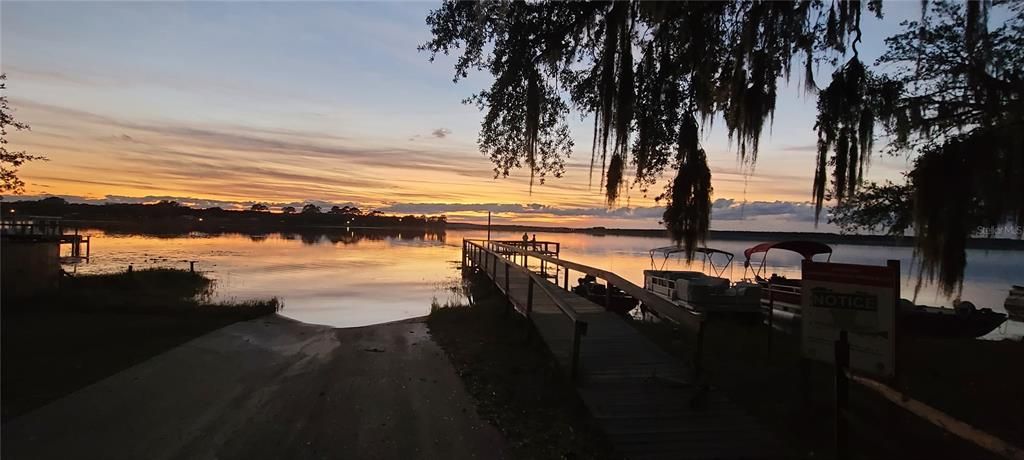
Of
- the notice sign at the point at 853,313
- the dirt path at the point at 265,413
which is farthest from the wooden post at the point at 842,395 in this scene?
the dirt path at the point at 265,413

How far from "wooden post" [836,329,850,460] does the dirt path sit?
277cm

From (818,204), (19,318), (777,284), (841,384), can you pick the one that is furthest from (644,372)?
(19,318)

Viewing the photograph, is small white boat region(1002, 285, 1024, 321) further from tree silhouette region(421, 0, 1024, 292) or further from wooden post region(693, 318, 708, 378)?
wooden post region(693, 318, 708, 378)

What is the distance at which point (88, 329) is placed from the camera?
38.6 ft

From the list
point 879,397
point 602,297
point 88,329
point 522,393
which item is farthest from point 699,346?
point 602,297

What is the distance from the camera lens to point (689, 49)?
6.84 m

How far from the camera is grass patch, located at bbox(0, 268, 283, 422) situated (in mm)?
A: 7410

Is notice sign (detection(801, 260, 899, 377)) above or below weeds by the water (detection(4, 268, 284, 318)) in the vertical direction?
above

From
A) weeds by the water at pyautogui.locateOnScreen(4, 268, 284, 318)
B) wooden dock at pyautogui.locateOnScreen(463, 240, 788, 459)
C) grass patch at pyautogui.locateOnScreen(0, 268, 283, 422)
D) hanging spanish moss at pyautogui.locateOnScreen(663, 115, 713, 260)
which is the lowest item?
weeds by the water at pyautogui.locateOnScreen(4, 268, 284, 318)

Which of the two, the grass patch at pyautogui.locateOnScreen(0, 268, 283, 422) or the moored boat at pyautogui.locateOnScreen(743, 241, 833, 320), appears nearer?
the grass patch at pyautogui.locateOnScreen(0, 268, 283, 422)

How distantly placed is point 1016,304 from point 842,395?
25337 mm

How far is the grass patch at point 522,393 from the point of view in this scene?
5184mm

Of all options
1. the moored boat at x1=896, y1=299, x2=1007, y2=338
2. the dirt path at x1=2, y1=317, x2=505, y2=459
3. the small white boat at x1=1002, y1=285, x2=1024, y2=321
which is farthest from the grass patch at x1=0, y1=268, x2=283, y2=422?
the small white boat at x1=1002, y1=285, x2=1024, y2=321

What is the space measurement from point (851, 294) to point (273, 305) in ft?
55.6
